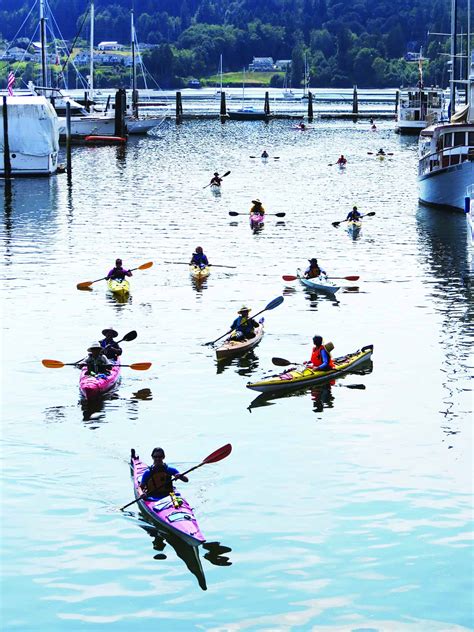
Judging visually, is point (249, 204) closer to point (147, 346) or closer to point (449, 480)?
point (147, 346)

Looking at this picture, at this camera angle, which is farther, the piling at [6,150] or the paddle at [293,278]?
the piling at [6,150]

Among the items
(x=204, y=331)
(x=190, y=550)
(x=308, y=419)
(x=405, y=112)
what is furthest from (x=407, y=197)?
(x=405, y=112)

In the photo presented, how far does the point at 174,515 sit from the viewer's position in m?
26.7

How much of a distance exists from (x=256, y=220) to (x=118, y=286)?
23.3m

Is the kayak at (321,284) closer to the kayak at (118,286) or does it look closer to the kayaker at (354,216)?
the kayak at (118,286)

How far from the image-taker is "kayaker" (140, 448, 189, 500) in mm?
27578

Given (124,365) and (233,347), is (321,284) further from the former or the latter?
(124,365)

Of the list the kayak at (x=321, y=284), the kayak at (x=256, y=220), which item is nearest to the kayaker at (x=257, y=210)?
the kayak at (x=256, y=220)

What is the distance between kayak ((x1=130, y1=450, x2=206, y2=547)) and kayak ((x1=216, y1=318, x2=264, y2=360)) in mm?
12515

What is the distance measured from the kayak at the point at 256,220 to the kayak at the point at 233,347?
1243 inches

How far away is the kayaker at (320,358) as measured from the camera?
125 ft

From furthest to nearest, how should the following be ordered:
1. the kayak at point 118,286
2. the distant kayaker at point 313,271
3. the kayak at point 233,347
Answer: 1. the distant kayaker at point 313,271
2. the kayak at point 118,286
3. the kayak at point 233,347

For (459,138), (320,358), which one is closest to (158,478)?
(320,358)

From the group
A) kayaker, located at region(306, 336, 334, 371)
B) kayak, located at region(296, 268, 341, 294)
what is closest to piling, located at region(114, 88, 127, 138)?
kayak, located at region(296, 268, 341, 294)
